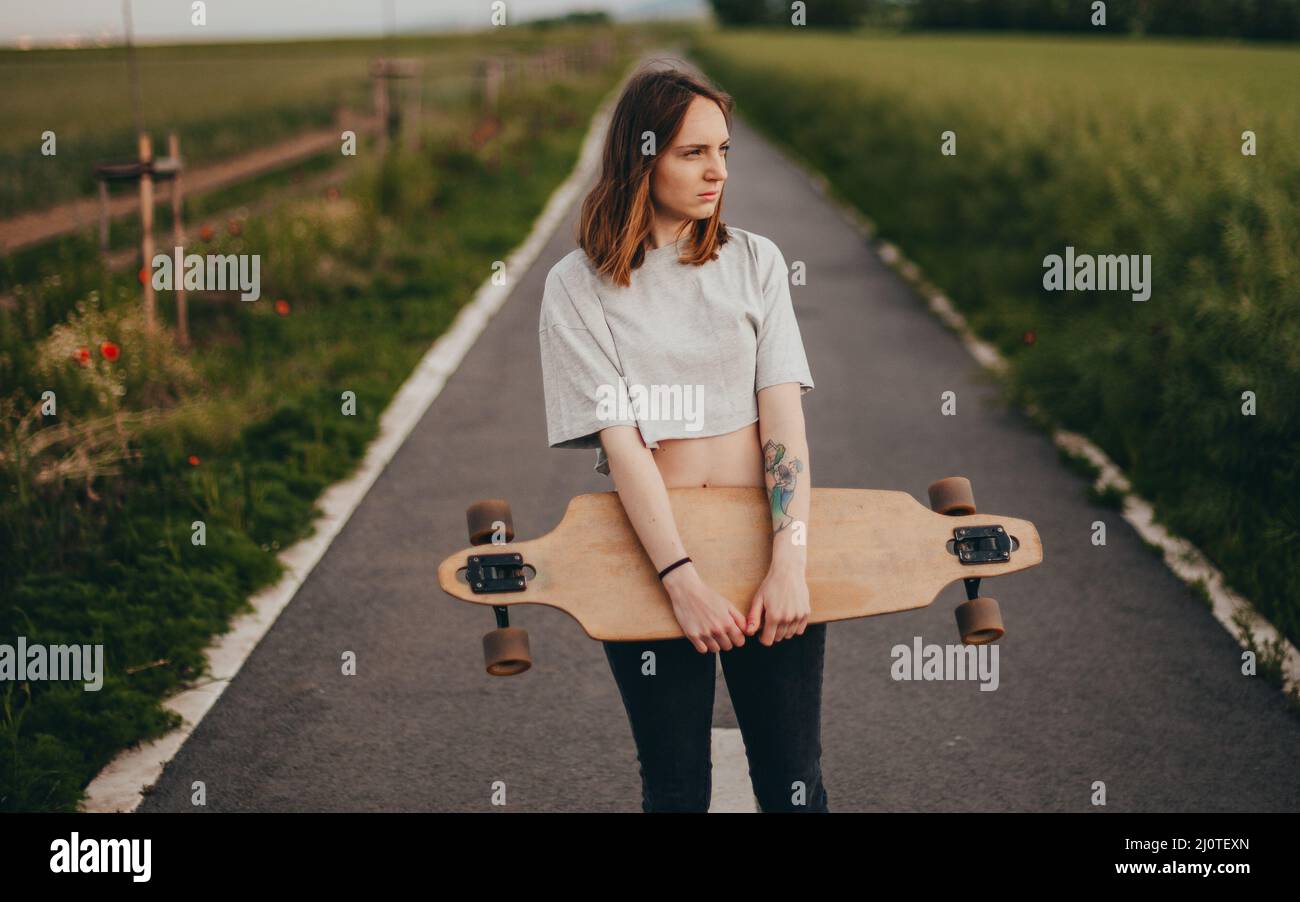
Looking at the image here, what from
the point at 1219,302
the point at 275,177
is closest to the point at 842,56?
the point at 275,177

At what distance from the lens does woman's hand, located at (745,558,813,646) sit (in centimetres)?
225

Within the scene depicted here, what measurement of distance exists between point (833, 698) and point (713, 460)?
7.33 feet

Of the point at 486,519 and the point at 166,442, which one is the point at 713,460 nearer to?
the point at 486,519

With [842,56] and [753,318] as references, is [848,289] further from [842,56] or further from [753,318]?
[842,56]

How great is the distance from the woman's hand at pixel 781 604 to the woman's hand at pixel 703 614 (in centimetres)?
5

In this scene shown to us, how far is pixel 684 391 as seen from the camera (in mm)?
2420

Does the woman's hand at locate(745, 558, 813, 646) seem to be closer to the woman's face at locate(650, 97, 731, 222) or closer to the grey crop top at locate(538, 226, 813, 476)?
the grey crop top at locate(538, 226, 813, 476)

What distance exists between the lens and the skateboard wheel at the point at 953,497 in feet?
8.44

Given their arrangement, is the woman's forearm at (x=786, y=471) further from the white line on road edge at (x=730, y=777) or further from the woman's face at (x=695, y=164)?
the white line on road edge at (x=730, y=777)

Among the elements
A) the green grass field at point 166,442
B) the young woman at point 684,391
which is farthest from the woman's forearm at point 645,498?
the green grass field at point 166,442

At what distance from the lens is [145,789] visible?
3688 millimetres

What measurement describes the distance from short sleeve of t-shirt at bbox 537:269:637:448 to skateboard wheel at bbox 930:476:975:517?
2.41ft

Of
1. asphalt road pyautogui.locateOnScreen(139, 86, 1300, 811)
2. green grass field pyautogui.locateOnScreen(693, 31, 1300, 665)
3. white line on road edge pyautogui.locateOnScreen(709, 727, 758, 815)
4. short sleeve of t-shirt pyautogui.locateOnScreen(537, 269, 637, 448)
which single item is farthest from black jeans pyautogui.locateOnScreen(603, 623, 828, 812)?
green grass field pyautogui.locateOnScreen(693, 31, 1300, 665)
